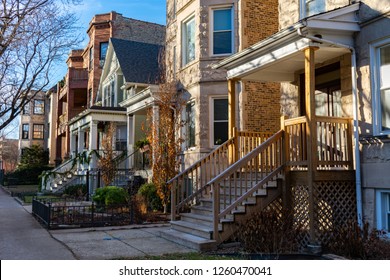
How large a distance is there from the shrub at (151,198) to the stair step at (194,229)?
4076 mm

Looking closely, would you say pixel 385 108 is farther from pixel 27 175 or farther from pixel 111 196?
pixel 27 175

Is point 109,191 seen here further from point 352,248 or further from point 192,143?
point 352,248

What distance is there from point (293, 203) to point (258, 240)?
1.79m

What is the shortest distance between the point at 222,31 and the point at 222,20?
43 centimetres

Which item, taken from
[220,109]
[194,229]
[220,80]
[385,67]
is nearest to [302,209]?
[194,229]

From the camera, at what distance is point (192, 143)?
15352 mm

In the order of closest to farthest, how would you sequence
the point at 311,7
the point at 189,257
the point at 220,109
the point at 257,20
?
the point at 189,257 < the point at 311,7 < the point at 220,109 < the point at 257,20

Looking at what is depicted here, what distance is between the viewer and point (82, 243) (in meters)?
8.66

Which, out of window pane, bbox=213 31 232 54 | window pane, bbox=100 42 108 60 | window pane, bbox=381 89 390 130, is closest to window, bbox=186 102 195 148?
window pane, bbox=213 31 232 54

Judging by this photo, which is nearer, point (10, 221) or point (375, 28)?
point (375, 28)

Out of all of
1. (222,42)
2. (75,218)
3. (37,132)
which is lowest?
(75,218)

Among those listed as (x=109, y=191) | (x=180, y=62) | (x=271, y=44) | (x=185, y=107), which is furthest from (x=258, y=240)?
(x=180, y=62)

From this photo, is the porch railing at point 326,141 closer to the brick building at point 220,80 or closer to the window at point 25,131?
the brick building at point 220,80

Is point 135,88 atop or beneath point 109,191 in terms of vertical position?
atop
